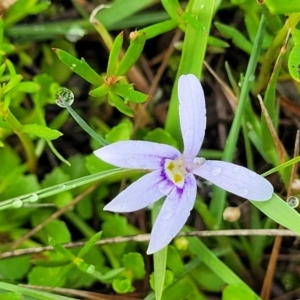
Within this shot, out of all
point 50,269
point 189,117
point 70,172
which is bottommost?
point 50,269

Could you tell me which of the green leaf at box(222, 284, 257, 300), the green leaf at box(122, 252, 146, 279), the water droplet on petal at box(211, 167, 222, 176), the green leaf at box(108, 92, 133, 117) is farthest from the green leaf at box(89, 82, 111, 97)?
the green leaf at box(222, 284, 257, 300)

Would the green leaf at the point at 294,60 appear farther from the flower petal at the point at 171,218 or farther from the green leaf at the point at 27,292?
the green leaf at the point at 27,292


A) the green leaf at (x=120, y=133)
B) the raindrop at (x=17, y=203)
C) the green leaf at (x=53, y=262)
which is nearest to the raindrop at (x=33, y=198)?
the raindrop at (x=17, y=203)

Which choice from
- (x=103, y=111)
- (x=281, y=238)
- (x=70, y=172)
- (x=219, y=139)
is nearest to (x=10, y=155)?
(x=70, y=172)

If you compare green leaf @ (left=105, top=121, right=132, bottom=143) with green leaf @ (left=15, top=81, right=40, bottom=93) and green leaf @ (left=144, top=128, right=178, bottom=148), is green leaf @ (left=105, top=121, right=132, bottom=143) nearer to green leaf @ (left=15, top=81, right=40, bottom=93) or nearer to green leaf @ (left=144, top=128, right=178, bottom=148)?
green leaf @ (left=144, top=128, right=178, bottom=148)

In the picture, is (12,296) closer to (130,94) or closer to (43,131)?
(43,131)

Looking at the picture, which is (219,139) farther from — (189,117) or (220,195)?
(189,117)

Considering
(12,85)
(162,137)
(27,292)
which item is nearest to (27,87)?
(12,85)
